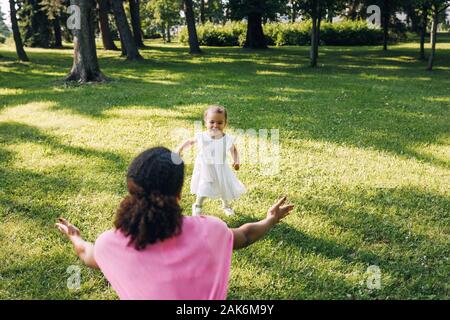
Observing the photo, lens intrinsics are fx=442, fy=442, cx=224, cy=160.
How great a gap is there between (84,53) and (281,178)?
12.0 meters

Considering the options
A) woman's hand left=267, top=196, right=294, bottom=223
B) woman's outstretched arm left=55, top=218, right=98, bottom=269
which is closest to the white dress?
woman's hand left=267, top=196, right=294, bottom=223

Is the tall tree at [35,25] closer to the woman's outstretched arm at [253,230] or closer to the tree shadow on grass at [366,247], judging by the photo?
the tree shadow on grass at [366,247]

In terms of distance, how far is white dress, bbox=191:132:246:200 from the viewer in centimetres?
553

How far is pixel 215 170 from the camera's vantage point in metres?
5.63

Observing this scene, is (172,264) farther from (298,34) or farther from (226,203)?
(298,34)

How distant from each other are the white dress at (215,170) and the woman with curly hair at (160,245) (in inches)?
116

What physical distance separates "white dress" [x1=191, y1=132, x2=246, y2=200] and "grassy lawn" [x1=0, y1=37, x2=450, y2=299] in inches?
16.8

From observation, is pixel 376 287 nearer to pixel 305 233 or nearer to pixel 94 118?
pixel 305 233

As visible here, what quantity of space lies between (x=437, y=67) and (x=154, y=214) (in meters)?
23.3

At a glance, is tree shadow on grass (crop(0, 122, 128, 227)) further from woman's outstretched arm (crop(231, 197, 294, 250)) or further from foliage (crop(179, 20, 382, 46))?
foliage (crop(179, 20, 382, 46))

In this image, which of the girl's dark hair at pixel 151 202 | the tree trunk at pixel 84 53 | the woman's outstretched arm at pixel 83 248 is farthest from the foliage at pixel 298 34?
the girl's dark hair at pixel 151 202

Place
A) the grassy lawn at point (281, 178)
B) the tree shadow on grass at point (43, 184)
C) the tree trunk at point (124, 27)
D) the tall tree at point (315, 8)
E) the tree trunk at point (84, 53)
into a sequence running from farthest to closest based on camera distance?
the tree trunk at point (124, 27), the tall tree at point (315, 8), the tree trunk at point (84, 53), the tree shadow on grass at point (43, 184), the grassy lawn at point (281, 178)

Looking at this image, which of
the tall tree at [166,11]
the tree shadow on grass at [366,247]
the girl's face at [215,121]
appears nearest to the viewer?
the tree shadow on grass at [366,247]

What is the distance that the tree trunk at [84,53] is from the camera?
16.2 meters
